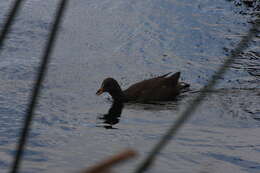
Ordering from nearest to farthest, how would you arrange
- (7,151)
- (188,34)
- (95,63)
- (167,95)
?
(7,151)
(167,95)
(95,63)
(188,34)

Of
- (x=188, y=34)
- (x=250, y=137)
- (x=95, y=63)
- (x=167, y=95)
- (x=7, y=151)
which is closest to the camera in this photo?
(x=7, y=151)

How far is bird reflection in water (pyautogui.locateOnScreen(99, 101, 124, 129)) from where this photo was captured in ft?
31.2

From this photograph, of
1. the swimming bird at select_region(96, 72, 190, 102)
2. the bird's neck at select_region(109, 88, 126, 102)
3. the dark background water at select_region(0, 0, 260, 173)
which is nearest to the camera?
the dark background water at select_region(0, 0, 260, 173)

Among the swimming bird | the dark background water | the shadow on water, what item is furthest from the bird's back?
the dark background water

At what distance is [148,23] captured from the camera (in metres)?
14.5

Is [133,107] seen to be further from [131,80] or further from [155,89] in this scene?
[131,80]

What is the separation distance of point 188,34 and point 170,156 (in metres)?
6.49

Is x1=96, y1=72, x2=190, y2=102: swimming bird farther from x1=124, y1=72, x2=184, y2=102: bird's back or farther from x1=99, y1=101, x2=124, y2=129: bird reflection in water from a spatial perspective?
x1=99, y1=101, x2=124, y2=129: bird reflection in water

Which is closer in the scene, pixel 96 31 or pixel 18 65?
pixel 18 65

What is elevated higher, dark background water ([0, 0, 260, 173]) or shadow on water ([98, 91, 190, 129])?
dark background water ([0, 0, 260, 173])

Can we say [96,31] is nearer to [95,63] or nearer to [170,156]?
[95,63]

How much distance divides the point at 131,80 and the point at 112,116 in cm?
211

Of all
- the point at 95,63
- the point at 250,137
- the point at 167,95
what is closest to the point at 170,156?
the point at 250,137

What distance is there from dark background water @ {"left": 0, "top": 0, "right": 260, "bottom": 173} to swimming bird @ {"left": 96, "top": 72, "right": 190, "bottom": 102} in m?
0.25
